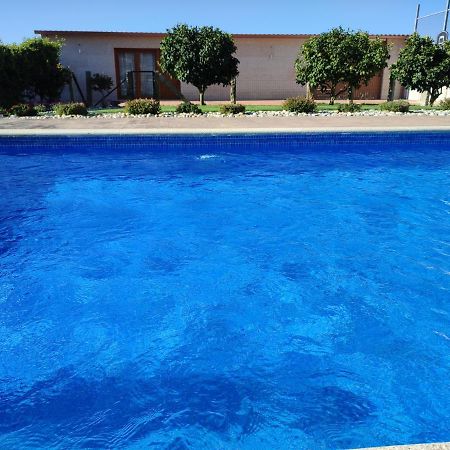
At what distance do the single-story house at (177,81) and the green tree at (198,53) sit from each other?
4.05 m

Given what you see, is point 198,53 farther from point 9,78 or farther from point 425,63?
point 425,63

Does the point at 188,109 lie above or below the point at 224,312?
above

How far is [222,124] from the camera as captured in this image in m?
11.0

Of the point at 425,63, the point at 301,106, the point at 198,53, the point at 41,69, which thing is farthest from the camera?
the point at 41,69

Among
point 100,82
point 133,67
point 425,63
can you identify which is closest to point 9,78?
point 100,82

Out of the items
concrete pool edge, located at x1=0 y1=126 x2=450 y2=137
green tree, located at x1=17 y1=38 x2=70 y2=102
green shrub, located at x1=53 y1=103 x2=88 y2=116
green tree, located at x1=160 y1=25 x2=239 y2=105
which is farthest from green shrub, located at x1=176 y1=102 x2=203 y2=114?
green tree, located at x1=17 y1=38 x2=70 y2=102

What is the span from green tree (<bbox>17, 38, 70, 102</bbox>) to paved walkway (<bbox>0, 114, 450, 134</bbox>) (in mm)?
3506

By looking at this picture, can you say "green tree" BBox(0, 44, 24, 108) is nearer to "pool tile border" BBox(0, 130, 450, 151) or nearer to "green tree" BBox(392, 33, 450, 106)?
"pool tile border" BBox(0, 130, 450, 151)

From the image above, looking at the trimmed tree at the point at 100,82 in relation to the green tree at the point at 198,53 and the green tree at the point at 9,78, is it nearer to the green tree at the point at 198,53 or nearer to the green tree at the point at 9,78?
the green tree at the point at 9,78

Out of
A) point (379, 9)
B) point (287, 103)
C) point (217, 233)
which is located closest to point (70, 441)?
point (217, 233)

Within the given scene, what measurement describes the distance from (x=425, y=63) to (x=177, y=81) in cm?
1071

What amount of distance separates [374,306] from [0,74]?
1415 cm

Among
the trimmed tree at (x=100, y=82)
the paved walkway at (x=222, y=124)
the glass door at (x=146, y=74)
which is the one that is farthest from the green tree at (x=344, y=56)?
the trimmed tree at (x=100, y=82)

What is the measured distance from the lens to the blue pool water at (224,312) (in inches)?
109
